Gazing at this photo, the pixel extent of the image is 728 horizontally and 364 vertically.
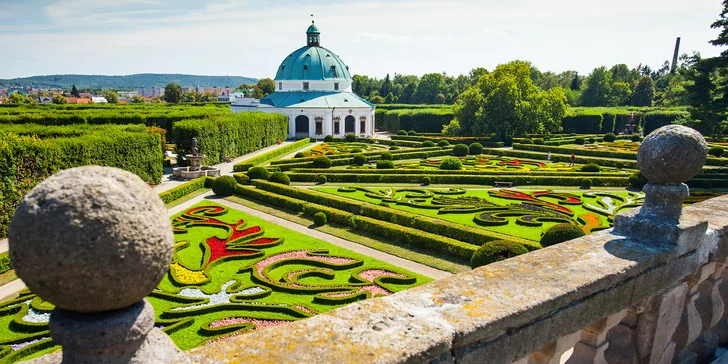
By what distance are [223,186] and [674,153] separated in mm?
21238

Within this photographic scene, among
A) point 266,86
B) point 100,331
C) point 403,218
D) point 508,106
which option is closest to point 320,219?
point 403,218

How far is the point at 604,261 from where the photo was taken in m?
4.00

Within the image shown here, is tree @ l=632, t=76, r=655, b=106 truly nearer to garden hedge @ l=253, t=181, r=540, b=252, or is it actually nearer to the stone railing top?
garden hedge @ l=253, t=181, r=540, b=252

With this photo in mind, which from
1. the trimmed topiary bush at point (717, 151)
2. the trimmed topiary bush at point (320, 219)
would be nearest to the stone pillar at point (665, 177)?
the trimmed topiary bush at point (320, 219)

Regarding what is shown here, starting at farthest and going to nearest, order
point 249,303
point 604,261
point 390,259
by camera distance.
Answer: point 390,259, point 249,303, point 604,261

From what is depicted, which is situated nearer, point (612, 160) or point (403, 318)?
point (403, 318)

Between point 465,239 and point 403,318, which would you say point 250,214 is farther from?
point 403,318

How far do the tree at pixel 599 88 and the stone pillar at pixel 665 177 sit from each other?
326 ft

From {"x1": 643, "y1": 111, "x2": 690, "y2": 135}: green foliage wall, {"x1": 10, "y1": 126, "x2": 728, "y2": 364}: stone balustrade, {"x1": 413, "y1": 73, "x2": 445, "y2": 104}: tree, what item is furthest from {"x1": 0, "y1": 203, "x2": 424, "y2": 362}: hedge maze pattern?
{"x1": 413, "y1": 73, "x2": 445, "y2": 104}: tree

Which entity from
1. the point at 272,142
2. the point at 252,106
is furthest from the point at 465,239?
the point at 252,106

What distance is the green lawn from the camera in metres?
17.0

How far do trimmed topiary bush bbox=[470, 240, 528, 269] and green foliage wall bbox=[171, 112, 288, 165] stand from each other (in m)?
24.5

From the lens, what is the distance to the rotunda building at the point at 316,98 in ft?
Result: 194

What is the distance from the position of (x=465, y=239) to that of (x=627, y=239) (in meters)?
10.9
